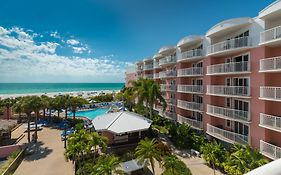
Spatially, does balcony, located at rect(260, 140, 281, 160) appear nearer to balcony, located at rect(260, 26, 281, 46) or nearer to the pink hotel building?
the pink hotel building

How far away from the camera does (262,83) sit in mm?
15180

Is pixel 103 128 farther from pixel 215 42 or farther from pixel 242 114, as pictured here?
pixel 215 42

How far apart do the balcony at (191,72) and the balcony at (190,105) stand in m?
3.64

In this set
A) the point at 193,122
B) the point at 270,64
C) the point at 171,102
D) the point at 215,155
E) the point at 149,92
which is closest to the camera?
the point at 270,64

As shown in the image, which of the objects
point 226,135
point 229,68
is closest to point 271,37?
point 229,68

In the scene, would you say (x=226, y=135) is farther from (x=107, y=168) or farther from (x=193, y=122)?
(x=107, y=168)

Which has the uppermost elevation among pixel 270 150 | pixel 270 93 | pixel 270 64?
pixel 270 64

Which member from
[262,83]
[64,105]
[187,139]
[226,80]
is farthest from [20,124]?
[262,83]

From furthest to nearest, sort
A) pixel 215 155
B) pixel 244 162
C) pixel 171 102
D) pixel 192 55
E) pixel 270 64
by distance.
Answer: pixel 171 102, pixel 192 55, pixel 215 155, pixel 270 64, pixel 244 162

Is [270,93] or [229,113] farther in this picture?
[229,113]

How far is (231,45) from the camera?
17.7 m

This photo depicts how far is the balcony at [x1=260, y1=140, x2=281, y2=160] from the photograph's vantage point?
44.2 ft

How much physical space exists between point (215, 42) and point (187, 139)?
Answer: 1153 centimetres

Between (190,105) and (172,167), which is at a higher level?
(190,105)
